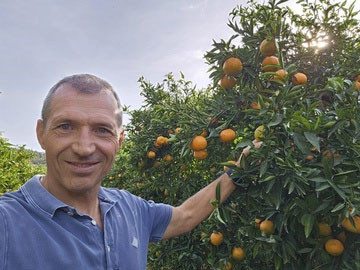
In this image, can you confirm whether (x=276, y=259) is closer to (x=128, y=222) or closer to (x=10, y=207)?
(x=128, y=222)

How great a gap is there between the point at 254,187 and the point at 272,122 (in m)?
0.40

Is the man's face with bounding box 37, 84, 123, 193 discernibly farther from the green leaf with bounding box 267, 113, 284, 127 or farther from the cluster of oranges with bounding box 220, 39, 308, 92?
the cluster of oranges with bounding box 220, 39, 308, 92

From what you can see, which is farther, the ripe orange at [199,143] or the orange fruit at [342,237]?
the ripe orange at [199,143]

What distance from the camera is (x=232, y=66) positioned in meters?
1.78

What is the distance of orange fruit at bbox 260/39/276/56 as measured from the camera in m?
1.69

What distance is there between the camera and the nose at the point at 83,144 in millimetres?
1095

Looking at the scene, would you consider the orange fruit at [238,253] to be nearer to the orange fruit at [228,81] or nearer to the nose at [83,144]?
the orange fruit at [228,81]

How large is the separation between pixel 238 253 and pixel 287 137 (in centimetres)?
101

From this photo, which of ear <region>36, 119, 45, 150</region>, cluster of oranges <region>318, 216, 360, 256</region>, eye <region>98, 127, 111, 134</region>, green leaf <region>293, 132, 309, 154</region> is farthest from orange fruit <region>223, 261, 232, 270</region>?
ear <region>36, 119, 45, 150</region>

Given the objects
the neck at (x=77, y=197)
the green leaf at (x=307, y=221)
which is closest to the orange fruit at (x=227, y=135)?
the green leaf at (x=307, y=221)

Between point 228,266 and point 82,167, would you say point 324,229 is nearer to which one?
point 228,266

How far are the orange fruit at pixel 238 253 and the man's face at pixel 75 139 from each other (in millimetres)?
1219

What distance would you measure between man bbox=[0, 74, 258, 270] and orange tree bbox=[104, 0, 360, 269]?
0.60m

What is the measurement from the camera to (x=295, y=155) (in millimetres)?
1360
